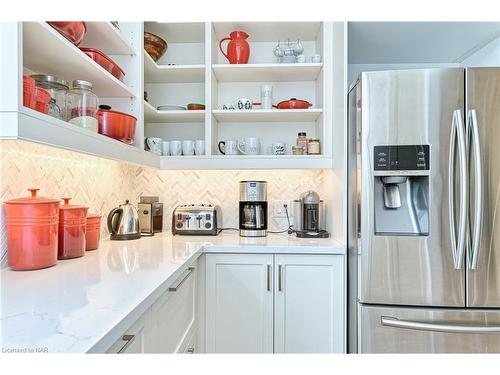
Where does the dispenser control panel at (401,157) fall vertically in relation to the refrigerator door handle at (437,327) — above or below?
above

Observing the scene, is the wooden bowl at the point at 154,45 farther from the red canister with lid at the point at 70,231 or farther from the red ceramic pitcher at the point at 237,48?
the red canister with lid at the point at 70,231

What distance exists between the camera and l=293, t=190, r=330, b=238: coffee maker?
1974 mm

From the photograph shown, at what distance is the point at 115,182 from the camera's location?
2.03 metres

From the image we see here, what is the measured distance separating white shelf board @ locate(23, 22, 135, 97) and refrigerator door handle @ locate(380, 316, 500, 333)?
180 centimetres

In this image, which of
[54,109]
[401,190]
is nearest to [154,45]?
[54,109]

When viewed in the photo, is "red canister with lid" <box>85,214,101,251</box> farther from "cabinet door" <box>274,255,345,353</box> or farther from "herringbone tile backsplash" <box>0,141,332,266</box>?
"cabinet door" <box>274,255,345,353</box>

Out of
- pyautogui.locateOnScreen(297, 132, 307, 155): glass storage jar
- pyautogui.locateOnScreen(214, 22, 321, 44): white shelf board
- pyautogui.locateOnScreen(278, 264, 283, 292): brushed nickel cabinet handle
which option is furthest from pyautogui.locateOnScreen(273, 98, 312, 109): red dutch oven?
pyautogui.locateOnScreen(278, 264, 283, 292): brushed nickel cabinet handle

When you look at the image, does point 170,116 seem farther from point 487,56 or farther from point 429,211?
point 487,56

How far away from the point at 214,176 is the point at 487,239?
1.68 meters

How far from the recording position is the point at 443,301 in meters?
1.45

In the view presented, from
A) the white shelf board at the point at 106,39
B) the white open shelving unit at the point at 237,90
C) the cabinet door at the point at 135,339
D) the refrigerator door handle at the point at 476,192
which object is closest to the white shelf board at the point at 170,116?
the white open shelving unit at the point at 237,90

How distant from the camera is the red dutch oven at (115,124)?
142 cm

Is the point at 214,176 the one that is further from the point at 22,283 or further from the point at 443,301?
the point at 443,301
